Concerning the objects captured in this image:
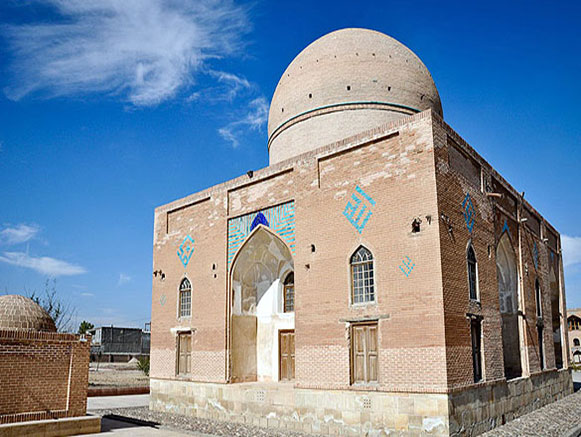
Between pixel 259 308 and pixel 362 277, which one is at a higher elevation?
pixel 362 277

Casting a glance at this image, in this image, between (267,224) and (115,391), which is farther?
(115,391)

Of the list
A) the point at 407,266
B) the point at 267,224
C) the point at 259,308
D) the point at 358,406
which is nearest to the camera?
the point at 407,266

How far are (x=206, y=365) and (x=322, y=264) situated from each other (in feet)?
16.8

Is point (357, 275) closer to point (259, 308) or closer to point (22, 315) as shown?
point (259, 308)

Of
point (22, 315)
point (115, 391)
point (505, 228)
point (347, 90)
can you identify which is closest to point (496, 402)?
point (505, 228)

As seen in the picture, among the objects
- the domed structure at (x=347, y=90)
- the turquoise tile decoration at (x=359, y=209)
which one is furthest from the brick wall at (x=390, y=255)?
the domed structure at (x=347, y=90)

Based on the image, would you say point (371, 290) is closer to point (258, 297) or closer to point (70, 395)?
point (258, 297)

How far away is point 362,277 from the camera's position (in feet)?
38.5

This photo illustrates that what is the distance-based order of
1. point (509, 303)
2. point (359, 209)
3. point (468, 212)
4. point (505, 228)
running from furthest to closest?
1. point (509, 303)
2. point (505, 228)
3. point (468, 212)
4. point (359, 209)

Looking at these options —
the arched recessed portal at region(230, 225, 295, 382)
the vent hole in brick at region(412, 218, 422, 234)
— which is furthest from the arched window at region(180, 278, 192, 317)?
the vent hole in brick at region(412, 218, 422, 234)

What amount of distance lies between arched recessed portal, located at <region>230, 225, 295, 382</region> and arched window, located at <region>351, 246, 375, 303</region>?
3.32 metres

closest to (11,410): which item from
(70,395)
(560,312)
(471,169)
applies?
(70,395)

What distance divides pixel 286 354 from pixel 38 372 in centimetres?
689

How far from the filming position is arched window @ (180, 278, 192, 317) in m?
16.3
